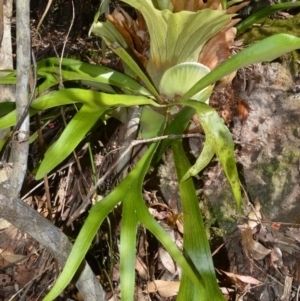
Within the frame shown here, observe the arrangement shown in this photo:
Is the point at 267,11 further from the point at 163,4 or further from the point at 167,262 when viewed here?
the point at 167,262

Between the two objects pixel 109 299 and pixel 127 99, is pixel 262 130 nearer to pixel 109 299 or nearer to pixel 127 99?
pixel 127 99

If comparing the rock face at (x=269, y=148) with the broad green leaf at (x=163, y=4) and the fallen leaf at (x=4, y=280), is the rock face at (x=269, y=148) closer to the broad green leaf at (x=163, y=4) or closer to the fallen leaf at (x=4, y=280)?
the broad green leaf at (x=163, y=4)

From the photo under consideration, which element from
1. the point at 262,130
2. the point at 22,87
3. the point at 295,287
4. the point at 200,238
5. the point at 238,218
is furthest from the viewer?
the point at 262,130

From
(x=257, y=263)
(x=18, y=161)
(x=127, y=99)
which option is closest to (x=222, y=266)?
(x=257, y=263)

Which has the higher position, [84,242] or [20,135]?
[20,135]

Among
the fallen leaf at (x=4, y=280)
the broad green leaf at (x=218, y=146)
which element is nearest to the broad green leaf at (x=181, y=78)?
the broad green leaf at (x=218, y=146)

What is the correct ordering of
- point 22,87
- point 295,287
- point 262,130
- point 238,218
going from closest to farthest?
point 22,87, point 295,287, point 238,218, point 262,130

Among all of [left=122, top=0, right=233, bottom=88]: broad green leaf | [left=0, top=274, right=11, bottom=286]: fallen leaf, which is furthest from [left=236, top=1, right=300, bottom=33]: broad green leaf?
[left=0, top=274, right=11, bottom=286]: fallen leaf
